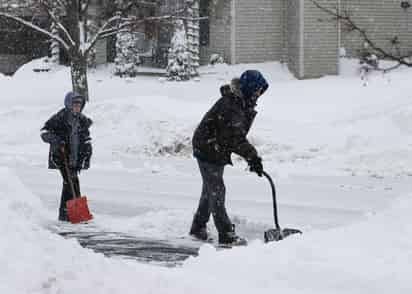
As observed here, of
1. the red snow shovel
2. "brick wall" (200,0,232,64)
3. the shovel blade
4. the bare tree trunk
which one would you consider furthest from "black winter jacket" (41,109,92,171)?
"brick wall" (200,0,232,64)

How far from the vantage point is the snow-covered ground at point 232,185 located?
5160 millimetres

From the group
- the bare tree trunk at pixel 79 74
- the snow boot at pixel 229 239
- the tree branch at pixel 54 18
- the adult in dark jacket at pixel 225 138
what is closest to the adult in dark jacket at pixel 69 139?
the adult in dark jacket at pixel 225 138

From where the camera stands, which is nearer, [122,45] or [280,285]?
[280,285]

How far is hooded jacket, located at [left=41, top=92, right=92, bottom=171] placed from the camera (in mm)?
9734

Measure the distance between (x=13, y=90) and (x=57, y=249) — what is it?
20.2 metres

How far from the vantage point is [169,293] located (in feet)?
16.0

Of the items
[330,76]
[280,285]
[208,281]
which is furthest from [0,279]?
[330,76]

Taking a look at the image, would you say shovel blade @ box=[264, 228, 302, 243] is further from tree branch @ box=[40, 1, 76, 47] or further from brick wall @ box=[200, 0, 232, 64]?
brick wall @ box=[200, 0, 232, 64]

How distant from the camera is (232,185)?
13.0m

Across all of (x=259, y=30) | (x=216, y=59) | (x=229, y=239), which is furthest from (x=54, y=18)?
(x=229, y=239)

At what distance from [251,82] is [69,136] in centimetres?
279

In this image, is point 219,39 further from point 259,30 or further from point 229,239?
point 229,239

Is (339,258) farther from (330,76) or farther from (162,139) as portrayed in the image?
(330,76)

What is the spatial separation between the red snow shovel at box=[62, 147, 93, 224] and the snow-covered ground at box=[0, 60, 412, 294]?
22 centimetres
